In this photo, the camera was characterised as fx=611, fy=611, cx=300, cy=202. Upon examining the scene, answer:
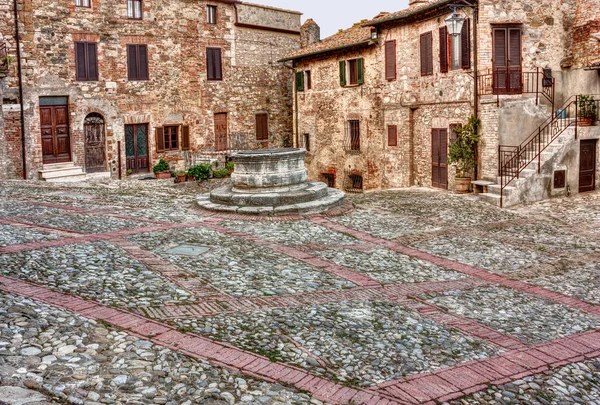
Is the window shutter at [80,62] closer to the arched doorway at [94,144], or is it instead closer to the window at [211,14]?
the arched doorway at [94,144]

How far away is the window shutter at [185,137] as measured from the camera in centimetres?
2748

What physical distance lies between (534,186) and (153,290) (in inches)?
450

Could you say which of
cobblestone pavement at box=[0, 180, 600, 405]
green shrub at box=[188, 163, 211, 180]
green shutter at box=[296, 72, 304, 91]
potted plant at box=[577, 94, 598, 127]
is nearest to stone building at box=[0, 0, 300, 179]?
green shutter at box=[296, 72, 304, 91]

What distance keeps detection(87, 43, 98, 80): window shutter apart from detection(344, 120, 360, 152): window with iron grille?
10552mm

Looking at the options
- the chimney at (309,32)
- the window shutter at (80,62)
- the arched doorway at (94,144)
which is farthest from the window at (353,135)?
the window shutter at (80,62)

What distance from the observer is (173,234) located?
39.3ft

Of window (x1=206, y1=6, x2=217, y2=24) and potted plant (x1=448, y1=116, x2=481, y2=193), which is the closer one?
potted plant (x1=448, y1=116, x2=481, y2=193)

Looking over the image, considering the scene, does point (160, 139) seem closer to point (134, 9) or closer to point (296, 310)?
point (134, 9)

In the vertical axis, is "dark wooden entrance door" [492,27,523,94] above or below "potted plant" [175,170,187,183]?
above

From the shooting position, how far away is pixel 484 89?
17.7 m

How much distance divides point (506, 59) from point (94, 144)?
630 inches

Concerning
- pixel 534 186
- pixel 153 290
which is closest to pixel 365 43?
pixel 534 186

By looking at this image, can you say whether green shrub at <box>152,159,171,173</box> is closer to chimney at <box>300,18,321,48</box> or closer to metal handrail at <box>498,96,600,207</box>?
chimney at <box>300,18,321,48</box>

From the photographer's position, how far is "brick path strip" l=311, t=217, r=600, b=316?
337 inches
